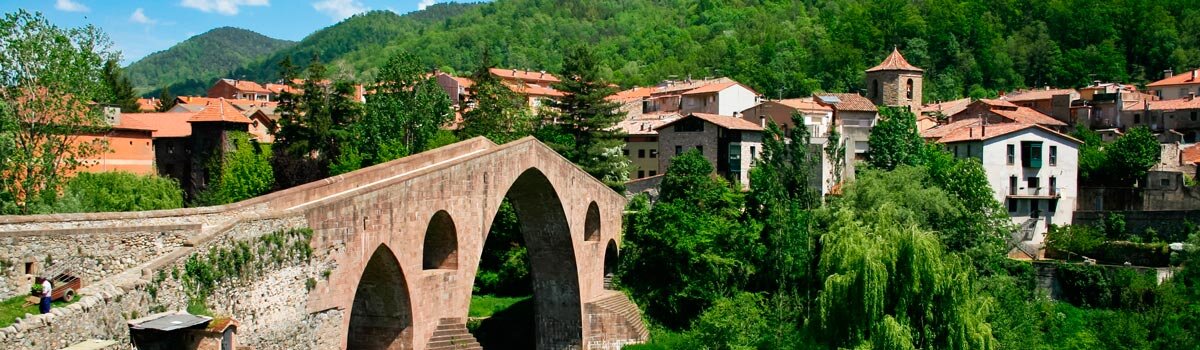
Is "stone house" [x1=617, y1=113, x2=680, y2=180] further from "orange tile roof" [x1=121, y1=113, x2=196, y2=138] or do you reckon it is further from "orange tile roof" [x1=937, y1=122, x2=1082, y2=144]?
"orange tile roof" [x1=121, y1=113, x2=196, y2=138]

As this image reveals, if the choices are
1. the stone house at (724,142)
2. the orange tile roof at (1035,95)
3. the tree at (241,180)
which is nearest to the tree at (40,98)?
the tree at (241,180)

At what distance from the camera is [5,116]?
3606cm

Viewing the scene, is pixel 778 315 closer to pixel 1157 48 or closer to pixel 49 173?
pixel 49 173

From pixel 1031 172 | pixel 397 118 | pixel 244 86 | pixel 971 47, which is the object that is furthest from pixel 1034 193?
pixel 244 86

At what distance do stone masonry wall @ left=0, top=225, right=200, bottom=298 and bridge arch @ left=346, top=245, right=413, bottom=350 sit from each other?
8488 mm

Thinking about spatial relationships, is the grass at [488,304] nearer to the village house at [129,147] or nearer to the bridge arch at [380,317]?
the bridge arch at [380,317]

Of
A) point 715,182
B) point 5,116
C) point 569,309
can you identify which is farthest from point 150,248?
point 715,182

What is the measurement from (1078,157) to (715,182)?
19670 mm

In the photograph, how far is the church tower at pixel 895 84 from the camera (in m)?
71.5

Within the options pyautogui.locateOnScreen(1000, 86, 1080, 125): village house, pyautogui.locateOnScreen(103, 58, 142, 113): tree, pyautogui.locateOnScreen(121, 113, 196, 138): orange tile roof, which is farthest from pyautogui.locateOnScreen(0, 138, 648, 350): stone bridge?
pyautogui.locateOnScreen(103, 58, 142, 113): tree

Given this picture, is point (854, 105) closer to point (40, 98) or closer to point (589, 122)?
point (589, 122)

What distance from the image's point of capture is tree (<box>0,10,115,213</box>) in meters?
36.9

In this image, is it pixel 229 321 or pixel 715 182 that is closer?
pixel 229 321

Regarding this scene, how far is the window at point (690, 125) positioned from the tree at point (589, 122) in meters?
3.09
